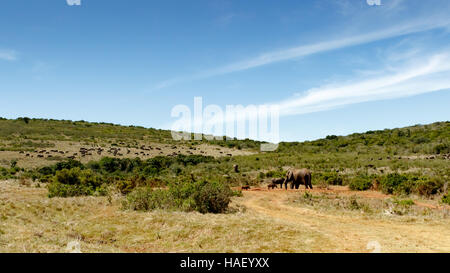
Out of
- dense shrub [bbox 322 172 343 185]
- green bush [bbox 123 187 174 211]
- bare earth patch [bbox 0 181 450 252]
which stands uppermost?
green bush [bbox 123 187 174 211]

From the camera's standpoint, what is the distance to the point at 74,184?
71.0 feet

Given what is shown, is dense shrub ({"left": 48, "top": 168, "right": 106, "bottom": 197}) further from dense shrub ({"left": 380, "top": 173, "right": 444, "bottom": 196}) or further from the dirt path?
dense shrub ({"left": 380, "top": 173, "right": 444, "bottom": 196})

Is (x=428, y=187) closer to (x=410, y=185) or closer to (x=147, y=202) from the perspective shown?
(x=410, y=185)

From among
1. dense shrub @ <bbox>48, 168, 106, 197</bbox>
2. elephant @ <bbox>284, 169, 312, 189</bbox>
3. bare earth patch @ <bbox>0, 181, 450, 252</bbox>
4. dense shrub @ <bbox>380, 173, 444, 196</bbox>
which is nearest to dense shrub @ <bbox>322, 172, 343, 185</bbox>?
elephant @ <bbox>284, 169, 312, 189</bbox>

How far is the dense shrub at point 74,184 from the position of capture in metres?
17.9

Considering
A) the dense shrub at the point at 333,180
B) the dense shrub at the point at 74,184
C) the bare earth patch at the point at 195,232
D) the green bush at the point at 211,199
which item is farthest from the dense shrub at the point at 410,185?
the dense shrub at the point at 74,184

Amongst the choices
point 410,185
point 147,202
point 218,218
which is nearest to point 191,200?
point 147,202

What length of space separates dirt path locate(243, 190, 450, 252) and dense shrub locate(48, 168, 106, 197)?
8.86 meters

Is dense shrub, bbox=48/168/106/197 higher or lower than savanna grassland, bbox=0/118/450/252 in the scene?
higher

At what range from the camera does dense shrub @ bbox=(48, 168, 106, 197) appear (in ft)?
58.7

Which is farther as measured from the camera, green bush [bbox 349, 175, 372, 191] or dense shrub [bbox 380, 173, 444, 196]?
green bush [bbox 349, 175, 372, 191]

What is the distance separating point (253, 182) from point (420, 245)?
68.5 ft

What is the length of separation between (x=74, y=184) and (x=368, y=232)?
17.0 metres
